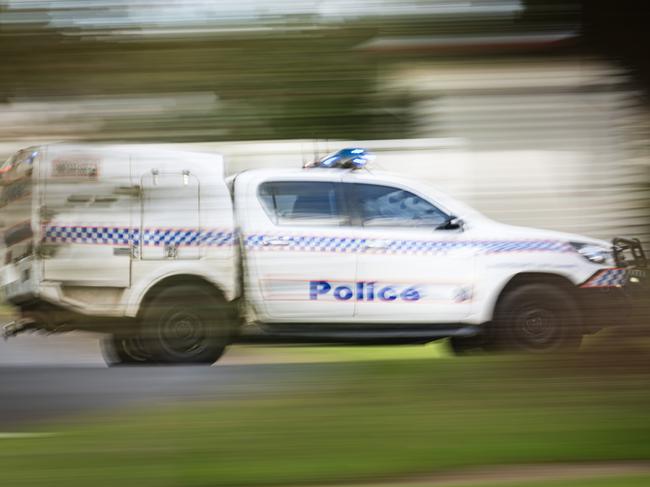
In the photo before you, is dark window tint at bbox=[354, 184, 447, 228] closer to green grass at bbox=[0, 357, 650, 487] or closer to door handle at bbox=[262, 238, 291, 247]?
door handle at bbox=[262, 238, 291, 247]

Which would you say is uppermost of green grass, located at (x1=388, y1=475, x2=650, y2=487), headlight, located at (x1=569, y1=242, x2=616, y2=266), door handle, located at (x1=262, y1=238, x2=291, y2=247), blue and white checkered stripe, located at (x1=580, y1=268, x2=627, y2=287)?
door handle, located at (x1=262, y1=238, x2=291, y2=247)

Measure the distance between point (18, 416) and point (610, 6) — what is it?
84.8 inches

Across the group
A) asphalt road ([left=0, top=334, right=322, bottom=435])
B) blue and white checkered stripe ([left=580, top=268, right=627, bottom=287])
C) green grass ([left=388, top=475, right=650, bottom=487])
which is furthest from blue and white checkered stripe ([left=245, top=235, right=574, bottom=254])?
green grass ([left=388, top=475, right=650, bottom=487])

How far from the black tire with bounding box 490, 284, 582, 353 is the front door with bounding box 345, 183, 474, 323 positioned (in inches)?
22.9

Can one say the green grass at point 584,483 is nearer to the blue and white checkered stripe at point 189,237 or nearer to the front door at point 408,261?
the front door at point 408,261

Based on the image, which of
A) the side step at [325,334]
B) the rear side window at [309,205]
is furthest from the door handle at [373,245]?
the side step at [325,334]

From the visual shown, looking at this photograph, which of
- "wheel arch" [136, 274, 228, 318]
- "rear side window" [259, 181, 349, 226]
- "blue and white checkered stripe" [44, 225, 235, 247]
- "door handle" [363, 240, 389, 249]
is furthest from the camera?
"rear side window" [259, 181, 349, 226]

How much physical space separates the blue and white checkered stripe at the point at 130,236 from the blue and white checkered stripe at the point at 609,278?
41.3 inches

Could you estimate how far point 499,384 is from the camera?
8.29ft

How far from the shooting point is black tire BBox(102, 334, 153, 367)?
2404mm

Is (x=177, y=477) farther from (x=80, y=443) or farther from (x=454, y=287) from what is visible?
(x=454, y=287)

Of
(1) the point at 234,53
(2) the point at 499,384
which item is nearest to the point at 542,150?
(2) the point at 499,384

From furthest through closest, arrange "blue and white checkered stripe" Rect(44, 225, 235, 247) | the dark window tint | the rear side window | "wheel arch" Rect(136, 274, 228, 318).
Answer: the dark window tint
the rear side window
"wheel arch" Rect(136, 274, 228, 318)
"blue and white checkered stripe" Rect(44, 225, 235, 247)

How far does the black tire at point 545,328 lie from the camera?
8.05 feet
